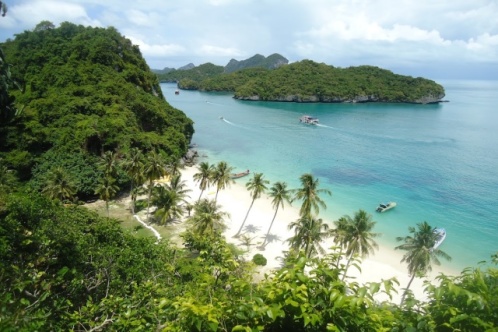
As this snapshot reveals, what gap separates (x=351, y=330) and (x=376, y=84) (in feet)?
708

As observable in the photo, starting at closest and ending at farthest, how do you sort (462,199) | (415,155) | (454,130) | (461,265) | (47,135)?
(461,265) → (47,135) → (462,199) → (415,155) → (454,130)

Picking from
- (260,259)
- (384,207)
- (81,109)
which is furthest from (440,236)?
(81,109)

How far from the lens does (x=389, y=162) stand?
7325cm

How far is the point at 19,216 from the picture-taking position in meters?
13.6

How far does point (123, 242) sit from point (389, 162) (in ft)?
223

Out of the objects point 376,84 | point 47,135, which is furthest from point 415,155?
point 376,84

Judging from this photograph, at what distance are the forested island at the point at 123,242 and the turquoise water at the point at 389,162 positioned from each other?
12.5m

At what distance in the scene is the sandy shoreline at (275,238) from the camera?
32.5 m

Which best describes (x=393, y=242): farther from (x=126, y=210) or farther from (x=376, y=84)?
(x=376, y=84)

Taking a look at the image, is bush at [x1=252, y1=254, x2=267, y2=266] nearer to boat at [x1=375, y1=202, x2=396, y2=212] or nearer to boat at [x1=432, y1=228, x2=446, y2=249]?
boat at [x1=432, y1=228, x2=446, y2=249]

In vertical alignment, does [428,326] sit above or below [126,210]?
above

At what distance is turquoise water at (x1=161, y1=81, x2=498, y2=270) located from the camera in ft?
153

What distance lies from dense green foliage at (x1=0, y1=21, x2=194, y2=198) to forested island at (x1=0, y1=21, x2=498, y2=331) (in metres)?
0.25

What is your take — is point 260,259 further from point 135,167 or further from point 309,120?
point 309,120
